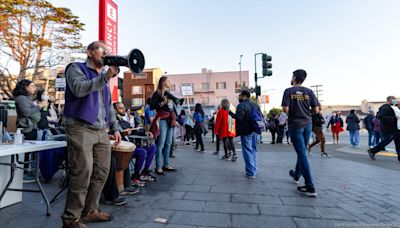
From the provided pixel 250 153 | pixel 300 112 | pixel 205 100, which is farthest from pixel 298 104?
pixel 205 100

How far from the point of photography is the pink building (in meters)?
46.6

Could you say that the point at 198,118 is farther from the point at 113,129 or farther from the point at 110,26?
the point at 113,129

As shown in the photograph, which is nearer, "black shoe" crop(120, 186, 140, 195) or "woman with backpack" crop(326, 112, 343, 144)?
"black shoe" crop(120, 186, 140, 195)

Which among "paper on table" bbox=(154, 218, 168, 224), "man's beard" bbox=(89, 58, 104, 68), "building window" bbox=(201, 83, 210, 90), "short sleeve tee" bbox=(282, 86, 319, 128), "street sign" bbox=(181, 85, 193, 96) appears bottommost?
"paper on table" bbox=(154, 218, 168, 224)

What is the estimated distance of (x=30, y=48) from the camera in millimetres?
17672

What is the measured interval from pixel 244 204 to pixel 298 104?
184cm

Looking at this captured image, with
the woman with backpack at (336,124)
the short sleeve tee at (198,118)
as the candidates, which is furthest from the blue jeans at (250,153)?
the woman with backpack at (336,124)

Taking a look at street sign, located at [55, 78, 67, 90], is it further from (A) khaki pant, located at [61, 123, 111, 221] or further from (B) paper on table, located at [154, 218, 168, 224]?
(B) paper on table, located at [154, 218, 168, 224]

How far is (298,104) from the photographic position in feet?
12.5

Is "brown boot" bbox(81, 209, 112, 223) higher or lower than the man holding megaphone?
lower

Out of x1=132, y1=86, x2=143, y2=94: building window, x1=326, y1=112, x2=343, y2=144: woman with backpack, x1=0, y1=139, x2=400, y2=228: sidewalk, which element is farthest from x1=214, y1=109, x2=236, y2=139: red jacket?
x1=132, y1=86, x2=143, y2=94: building window

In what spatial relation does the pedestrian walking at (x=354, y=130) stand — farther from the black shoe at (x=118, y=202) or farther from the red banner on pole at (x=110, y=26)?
the black shoe at (x=118, y=202)

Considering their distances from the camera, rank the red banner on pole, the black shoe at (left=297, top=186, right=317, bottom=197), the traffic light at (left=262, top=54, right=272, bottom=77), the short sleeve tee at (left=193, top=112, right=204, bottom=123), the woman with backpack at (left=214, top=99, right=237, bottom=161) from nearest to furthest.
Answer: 1. the black shoe at (left=297, top=186, right=317, bottom=197)
2. the red banner on pole
3. the woman with backpack at (left=214, top=99, right=237, bottom=161)
4. the short sleeve tee at (left=193, top=112, right=204, bottom=123)
5. the traffic light at (left=262, top=54, right=272, bottom=77)

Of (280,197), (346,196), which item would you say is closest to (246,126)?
(280,197)
